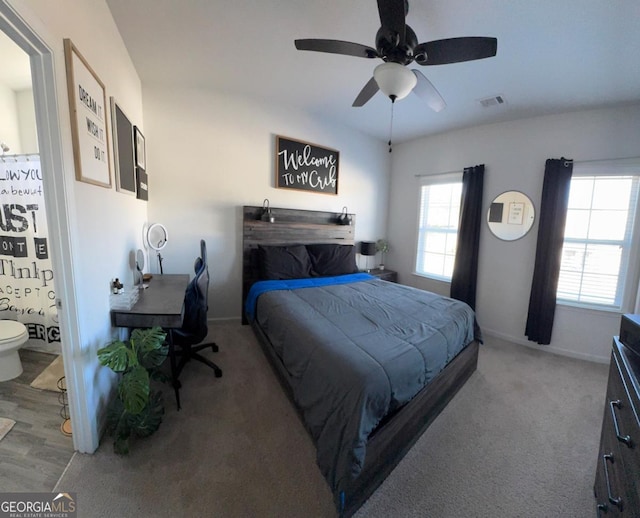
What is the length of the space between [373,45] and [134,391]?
2.84 metres

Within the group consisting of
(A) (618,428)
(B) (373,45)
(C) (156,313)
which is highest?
(B) (373,45)

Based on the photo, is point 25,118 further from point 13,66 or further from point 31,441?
point 31,441

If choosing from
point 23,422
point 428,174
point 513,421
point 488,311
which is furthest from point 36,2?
point 488,311

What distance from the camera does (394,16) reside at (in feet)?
4.24

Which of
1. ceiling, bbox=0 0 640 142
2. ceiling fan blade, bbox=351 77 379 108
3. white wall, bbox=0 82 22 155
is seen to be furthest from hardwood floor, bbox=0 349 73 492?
ceiling fan blade, bbox=351 77 379 108

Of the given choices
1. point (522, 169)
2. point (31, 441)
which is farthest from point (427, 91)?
point (31, 441)

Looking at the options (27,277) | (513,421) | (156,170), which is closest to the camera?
(513,421)

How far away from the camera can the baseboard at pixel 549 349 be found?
2729mm

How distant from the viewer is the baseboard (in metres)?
2.73

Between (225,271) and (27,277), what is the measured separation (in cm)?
171

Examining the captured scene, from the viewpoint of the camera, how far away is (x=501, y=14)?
1.61 meters

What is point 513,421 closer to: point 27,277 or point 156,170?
point 156,170

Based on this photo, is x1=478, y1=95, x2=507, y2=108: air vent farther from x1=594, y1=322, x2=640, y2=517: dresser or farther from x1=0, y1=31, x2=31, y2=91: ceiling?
x1=0, y1=31, x2=31, y2=91: ceiling

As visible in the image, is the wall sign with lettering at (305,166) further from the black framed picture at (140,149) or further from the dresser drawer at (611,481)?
the dresser drawer at (611,481)
